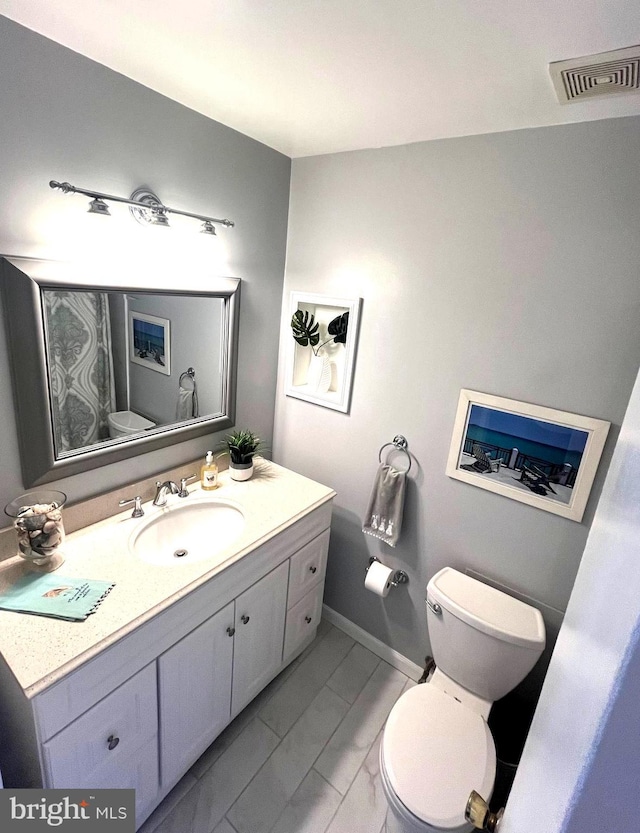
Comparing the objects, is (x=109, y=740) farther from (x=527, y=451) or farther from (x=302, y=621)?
(x=527, y=451)

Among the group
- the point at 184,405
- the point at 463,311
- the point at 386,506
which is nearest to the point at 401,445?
the point at 386,506

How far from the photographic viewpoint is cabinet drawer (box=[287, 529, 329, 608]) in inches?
71.1

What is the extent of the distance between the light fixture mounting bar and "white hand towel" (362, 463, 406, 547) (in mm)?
1256

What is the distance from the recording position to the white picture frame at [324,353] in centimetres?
189

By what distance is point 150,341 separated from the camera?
5.22ft

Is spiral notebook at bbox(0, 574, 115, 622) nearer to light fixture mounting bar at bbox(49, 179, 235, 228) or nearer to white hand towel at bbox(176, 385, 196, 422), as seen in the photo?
white hand towel at bbox(176, 385, 196, 422)

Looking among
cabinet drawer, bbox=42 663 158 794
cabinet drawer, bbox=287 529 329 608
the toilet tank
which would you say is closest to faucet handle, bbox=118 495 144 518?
cabinet drawer, bbox=42 663 158 794

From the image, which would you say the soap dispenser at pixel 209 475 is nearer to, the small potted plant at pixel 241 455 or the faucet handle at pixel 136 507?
the small potted plant at pixel 241 455

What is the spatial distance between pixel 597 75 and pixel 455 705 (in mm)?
2002

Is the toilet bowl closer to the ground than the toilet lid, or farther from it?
farther from it

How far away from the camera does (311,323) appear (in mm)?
2006

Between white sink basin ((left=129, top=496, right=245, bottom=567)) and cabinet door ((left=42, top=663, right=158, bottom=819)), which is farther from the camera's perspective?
white sink basin ((left=129, top=496, right=245, bottom=567))

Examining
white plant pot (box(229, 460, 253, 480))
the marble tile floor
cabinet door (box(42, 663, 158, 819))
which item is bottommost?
the marble tile floor

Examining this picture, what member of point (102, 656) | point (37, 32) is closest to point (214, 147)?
Result: point (37, 32)
